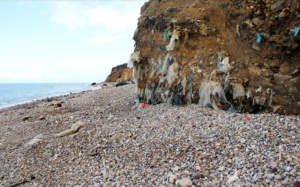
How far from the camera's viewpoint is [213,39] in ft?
23.3

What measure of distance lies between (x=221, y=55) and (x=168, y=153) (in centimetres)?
420

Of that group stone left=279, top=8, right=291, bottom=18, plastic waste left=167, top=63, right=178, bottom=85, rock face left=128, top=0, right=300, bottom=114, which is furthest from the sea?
stone left=279, top=8, right=291, bottom=18

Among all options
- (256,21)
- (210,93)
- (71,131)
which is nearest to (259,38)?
(256,21)

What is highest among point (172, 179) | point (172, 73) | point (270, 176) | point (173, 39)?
point (173, 39)

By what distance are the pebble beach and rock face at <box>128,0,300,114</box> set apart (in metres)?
0.76

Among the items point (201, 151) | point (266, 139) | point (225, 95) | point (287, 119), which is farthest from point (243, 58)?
point (201, 151)

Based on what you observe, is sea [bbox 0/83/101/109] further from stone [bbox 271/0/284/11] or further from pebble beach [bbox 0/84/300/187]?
stone [bbox 271/0/284/11]

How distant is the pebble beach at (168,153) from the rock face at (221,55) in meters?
0.76

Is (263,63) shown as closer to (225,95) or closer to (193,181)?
(225,95)

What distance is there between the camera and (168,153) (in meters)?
4.16

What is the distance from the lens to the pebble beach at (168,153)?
307cm

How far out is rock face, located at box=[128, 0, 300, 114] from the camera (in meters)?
5.30

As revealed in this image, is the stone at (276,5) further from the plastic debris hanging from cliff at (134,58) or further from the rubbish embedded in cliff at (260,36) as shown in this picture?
the plastic debris hanging from cliff at (134,58)

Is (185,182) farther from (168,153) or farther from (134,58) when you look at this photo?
(134,58)
